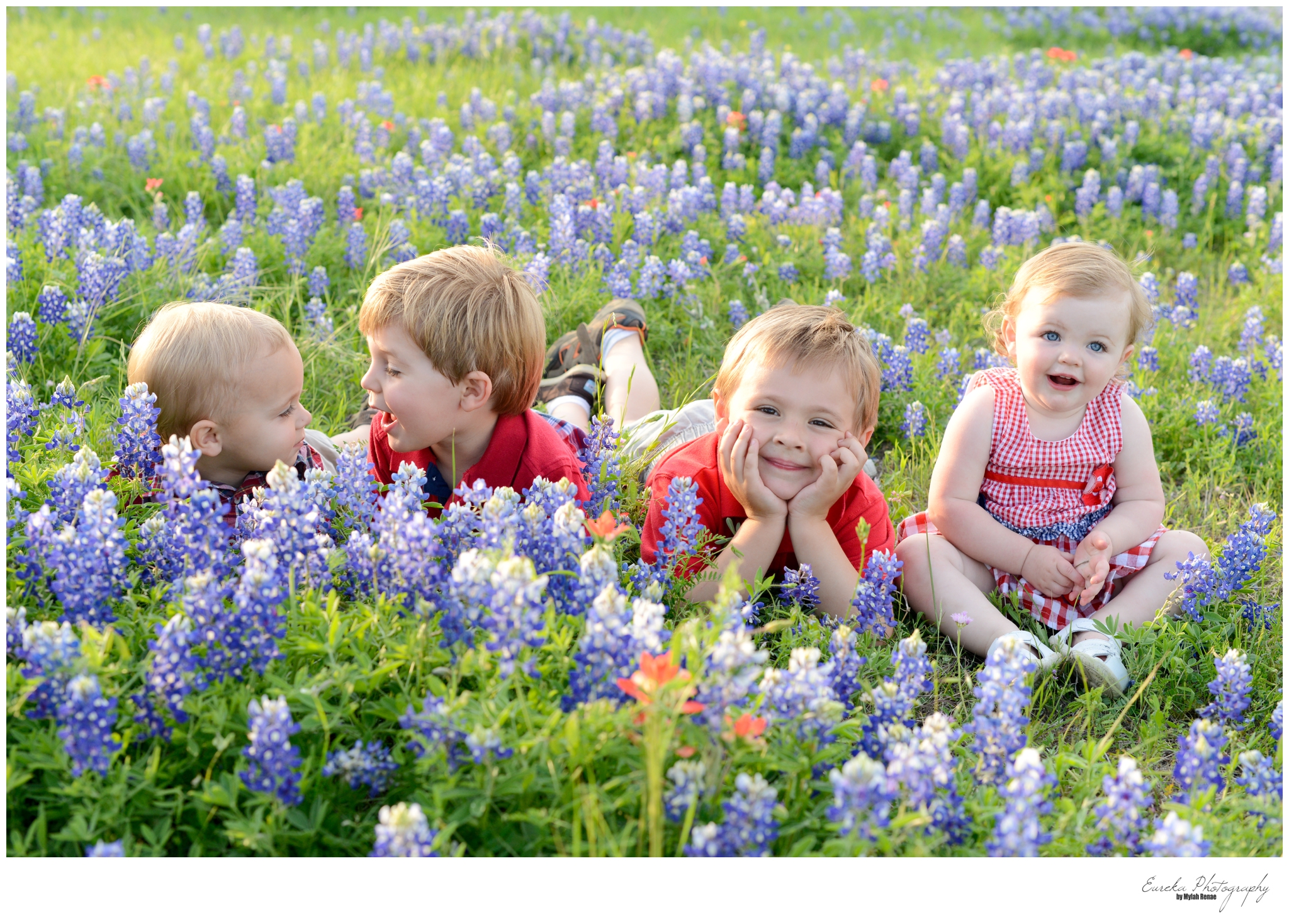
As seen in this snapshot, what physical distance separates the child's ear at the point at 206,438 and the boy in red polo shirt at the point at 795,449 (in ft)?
4.67

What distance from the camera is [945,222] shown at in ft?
21.9

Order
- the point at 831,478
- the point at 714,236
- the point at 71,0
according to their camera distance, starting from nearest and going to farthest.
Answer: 1. the point at 831,478
2. the point at 714,236
3. the point at 71,0

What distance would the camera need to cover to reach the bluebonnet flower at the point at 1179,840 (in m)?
2.27

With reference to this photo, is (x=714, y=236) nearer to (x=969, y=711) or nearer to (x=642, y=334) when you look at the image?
(x=642, y=334)

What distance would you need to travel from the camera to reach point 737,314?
5609mm

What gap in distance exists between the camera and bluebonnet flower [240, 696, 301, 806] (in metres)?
2.29

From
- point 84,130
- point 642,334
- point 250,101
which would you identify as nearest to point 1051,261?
point 642,334

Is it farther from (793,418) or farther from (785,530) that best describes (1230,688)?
(793,418)

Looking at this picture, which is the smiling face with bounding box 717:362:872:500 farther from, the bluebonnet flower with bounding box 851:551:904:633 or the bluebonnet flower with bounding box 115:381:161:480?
the bluebonnet flower with bounding box 115:381:161:480

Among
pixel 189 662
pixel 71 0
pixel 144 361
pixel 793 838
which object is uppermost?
pixel 71 0

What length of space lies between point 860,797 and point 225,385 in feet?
8.11

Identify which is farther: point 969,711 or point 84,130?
point 84,130

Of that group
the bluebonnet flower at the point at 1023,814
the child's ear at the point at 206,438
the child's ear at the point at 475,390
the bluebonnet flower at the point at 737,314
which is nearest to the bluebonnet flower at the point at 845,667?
the bluebonnet flower at the point at 1023,814

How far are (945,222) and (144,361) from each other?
4.63 metres
